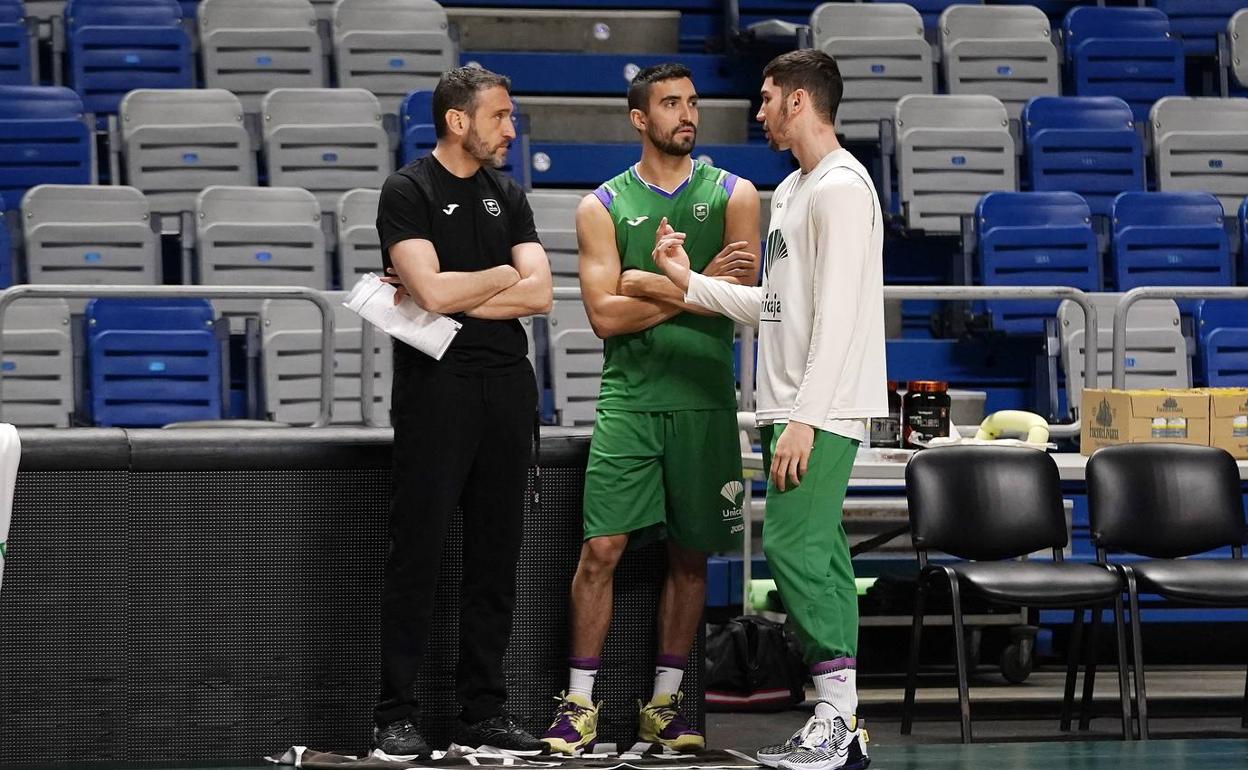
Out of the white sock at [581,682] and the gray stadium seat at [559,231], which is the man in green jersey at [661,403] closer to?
the white sock at [581,682]

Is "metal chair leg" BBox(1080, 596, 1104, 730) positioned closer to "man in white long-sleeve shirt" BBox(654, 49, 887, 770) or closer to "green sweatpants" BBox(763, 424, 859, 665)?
"man in white long-sleeve shirt" BBox(654, 49, 887, 770)

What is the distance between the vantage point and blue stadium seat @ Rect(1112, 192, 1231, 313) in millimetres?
8305

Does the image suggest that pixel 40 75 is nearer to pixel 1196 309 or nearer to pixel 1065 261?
pixel 1065 261

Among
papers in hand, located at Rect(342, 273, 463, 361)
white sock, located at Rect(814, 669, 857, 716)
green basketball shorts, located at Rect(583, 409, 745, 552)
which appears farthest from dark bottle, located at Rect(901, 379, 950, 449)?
papers in hand, located at Rect(342, 273, 463, 361)

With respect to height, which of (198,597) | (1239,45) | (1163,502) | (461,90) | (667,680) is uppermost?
(1239,45)

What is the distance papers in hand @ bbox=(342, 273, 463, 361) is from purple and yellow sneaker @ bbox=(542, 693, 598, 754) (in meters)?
1.04

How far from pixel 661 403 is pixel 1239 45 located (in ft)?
22.2

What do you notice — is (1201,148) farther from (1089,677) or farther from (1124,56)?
(1089,677)

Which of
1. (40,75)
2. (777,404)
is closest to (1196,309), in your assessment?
(777,404)

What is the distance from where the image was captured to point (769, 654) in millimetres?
5965

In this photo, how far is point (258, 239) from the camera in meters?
7.51

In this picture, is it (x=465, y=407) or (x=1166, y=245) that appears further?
(x=1166, y=245)

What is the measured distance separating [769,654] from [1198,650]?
2.48m

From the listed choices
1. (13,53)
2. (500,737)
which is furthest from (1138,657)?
(13,53)
